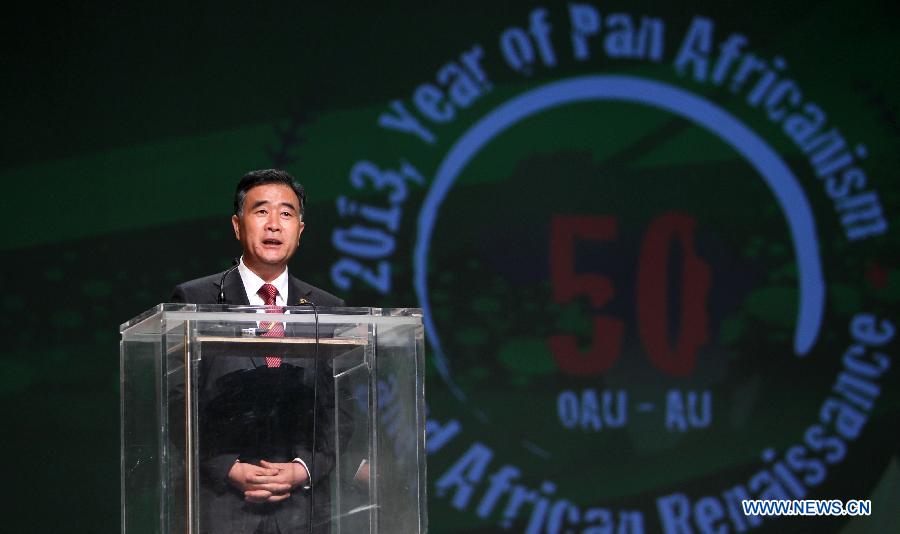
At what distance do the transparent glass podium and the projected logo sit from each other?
84.5 inches

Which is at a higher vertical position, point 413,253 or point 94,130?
point 94,130

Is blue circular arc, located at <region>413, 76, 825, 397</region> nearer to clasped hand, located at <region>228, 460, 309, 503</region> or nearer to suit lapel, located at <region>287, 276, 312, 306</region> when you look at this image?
suit lapel, located at <region>287, 276, 312, 306</region>

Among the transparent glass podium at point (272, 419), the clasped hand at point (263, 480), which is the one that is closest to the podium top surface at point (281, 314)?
the transparent glass podium at point (272, 419)

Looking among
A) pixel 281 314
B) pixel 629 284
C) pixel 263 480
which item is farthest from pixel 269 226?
pixel 629 284

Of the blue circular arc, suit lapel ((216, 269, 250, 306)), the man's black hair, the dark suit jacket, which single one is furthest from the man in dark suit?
the blue circular arc

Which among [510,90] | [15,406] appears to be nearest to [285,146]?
[510,90]

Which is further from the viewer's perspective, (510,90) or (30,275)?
(510,90)

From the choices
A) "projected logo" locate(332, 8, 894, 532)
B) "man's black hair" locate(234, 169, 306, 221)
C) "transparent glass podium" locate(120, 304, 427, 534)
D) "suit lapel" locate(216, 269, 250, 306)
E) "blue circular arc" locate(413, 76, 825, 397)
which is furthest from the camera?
"blue circular arc" locate(413, 76, 825, 397)

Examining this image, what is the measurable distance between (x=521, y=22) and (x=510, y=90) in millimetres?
268

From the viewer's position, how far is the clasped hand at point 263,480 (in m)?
2.27

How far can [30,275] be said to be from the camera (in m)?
4.30

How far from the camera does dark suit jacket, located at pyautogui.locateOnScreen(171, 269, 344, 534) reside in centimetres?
225

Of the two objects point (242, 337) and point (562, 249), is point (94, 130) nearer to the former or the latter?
point (562, 249)

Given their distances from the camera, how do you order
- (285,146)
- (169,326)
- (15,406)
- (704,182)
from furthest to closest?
(704,182) → (285,146) → (15,406) → (169,326)
